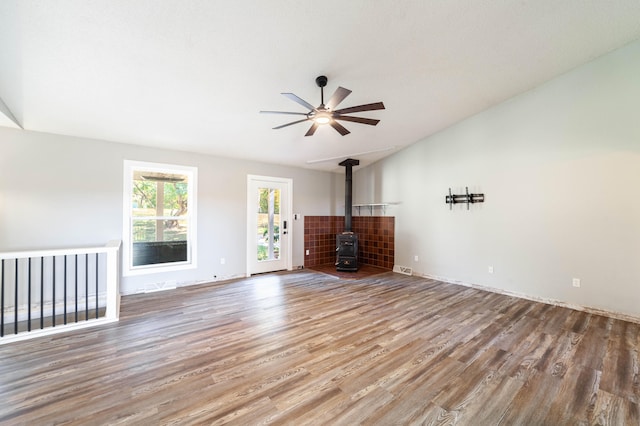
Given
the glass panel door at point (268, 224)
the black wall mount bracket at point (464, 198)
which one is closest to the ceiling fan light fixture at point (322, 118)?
the glass panel door at point (268, 224)

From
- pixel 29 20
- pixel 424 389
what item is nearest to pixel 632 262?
pixel 424 389

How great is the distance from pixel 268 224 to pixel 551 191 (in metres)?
4.84

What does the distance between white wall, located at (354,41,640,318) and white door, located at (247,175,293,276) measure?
9.70 ft

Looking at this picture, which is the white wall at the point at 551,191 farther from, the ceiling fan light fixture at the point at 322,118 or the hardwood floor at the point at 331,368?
the ceiling fan light fixture at the point at 322,118

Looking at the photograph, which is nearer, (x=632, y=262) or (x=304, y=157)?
(x=632, y=262)

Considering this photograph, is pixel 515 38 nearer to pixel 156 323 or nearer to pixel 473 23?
pixel 473 23

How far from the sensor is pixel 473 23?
2371 millimetres

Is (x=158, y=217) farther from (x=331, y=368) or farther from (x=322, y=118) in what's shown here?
(x=331, y=368)

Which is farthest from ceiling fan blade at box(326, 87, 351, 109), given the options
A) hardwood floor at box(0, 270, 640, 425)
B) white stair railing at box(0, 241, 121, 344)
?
white stair railing at box(0, 241, 121, 344)

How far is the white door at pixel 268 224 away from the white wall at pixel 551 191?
296cm

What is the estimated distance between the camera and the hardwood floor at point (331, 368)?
159 cm

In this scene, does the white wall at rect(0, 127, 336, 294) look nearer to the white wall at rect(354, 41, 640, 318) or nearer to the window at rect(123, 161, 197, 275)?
the window at rect(123, 161, 197, 275)

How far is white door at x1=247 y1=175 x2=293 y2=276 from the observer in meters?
5.10

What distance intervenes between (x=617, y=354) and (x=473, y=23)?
3.33 m
